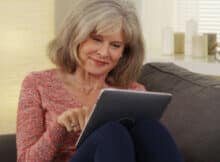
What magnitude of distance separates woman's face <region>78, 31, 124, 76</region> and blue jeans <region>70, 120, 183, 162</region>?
29 centimetres

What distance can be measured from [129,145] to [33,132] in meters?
0.37

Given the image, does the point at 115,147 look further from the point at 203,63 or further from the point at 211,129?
the point at 203,63

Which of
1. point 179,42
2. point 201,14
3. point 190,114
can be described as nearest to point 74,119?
point 190,114

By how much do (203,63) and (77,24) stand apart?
2.88 ft

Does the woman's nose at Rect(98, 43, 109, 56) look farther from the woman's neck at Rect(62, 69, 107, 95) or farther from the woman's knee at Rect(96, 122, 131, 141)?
the woman's knee at Rect(96, 122, 131, 141)

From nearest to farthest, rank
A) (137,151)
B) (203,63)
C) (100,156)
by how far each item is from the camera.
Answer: (100,156) → (137,151) → (203,63)

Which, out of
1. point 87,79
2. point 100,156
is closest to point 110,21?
point 87,79

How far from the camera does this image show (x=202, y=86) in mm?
1640

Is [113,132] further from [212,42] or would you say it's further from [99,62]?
[212,42]

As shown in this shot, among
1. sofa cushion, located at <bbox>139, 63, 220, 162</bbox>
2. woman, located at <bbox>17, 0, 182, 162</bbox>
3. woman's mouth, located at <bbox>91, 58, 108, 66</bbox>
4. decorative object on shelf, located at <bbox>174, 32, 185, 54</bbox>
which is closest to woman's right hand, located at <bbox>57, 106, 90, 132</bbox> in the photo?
woman, located at <bbox>17, 0, 182, 162</bbox>

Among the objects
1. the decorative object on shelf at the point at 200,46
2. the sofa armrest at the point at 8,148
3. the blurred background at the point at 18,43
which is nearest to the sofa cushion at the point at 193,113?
the sofa armrest at the point at 8,148

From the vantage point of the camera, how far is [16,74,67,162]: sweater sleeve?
1.42m

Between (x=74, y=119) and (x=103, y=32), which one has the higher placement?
(x=103, y=32)

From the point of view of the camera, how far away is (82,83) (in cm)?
166
